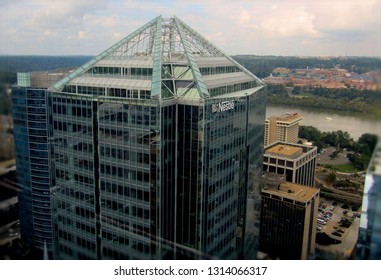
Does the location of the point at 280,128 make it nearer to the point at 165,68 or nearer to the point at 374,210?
the point at 165,68

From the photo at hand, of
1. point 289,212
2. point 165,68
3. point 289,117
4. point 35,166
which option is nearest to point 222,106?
point 165,68

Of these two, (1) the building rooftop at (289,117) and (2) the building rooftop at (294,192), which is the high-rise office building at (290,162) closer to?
(2) the building rooftop at (294,192)

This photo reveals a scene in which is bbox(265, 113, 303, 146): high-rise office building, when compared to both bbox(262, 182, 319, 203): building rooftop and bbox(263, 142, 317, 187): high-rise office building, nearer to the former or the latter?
bbox(263, 142, 317, 187): high-rise office building

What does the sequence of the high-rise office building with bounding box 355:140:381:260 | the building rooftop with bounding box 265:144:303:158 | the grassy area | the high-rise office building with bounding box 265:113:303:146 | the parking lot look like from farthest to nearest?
the high-rise office building with bounding box 265:113:303:146 → the grassy area → the building rooftop with bounding box 265:144:303:158 → the parking lot → the high-rise office building with bounding box 355:140:381:260

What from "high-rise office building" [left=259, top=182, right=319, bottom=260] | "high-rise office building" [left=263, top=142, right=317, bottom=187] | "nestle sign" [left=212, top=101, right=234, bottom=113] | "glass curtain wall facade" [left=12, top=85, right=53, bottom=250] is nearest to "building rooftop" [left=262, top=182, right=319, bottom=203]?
"high-rise office building" [left=259, top=182, right=319, bottom=260]

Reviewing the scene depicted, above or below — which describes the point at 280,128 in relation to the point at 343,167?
above

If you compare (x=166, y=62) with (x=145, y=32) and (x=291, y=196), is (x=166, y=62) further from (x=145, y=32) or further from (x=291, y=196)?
(x=291, y=196)

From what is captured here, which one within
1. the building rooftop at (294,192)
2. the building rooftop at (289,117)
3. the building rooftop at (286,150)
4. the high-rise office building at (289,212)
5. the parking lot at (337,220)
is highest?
the building rooftop at (289,117)

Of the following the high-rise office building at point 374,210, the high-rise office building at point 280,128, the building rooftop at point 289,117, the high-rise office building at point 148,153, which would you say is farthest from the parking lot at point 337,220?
the high-rise office building at point 374,210
